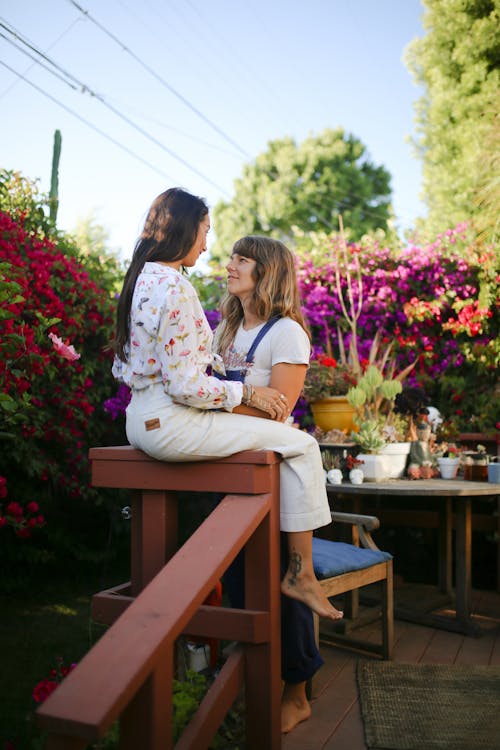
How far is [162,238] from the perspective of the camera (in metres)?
1.85

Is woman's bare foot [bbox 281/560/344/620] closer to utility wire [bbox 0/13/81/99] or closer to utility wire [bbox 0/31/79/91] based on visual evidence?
utility wire [bbox 0/31/79/91]

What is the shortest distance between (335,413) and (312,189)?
1797cm

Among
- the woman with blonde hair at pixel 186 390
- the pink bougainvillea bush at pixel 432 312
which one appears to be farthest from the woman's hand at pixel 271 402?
the pink bougainvillea bush at pixel 432 312

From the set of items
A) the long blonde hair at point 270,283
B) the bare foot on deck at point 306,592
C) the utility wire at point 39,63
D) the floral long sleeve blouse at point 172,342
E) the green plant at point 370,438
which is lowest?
the bare foot on deck at point 306,592

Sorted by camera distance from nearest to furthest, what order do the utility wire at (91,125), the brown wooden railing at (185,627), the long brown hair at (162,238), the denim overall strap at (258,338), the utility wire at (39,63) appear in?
the brown wooden railing at (185,627) < the long brown hair at (162,238) < the denim overall strap at (258,338) < the utility wire at (39,63) < the utility wire at (91,125)

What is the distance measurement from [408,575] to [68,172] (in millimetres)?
9279

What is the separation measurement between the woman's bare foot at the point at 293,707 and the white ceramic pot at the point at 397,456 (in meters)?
1.52

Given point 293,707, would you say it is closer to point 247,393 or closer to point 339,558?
point 339,558

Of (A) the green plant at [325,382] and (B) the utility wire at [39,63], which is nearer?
(A) the green plant at [325,382]

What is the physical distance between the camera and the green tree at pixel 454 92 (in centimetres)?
1098

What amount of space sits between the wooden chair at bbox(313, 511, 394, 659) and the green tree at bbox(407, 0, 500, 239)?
804cm

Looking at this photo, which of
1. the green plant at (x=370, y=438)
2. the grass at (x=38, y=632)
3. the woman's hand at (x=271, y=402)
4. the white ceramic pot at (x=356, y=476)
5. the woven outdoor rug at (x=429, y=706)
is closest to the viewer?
the woman's hand at (x=271, y=402)

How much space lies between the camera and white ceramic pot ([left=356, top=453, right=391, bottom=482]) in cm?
345

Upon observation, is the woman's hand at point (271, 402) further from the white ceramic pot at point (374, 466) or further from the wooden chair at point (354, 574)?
the white ceramic pot at point (374, 466)
